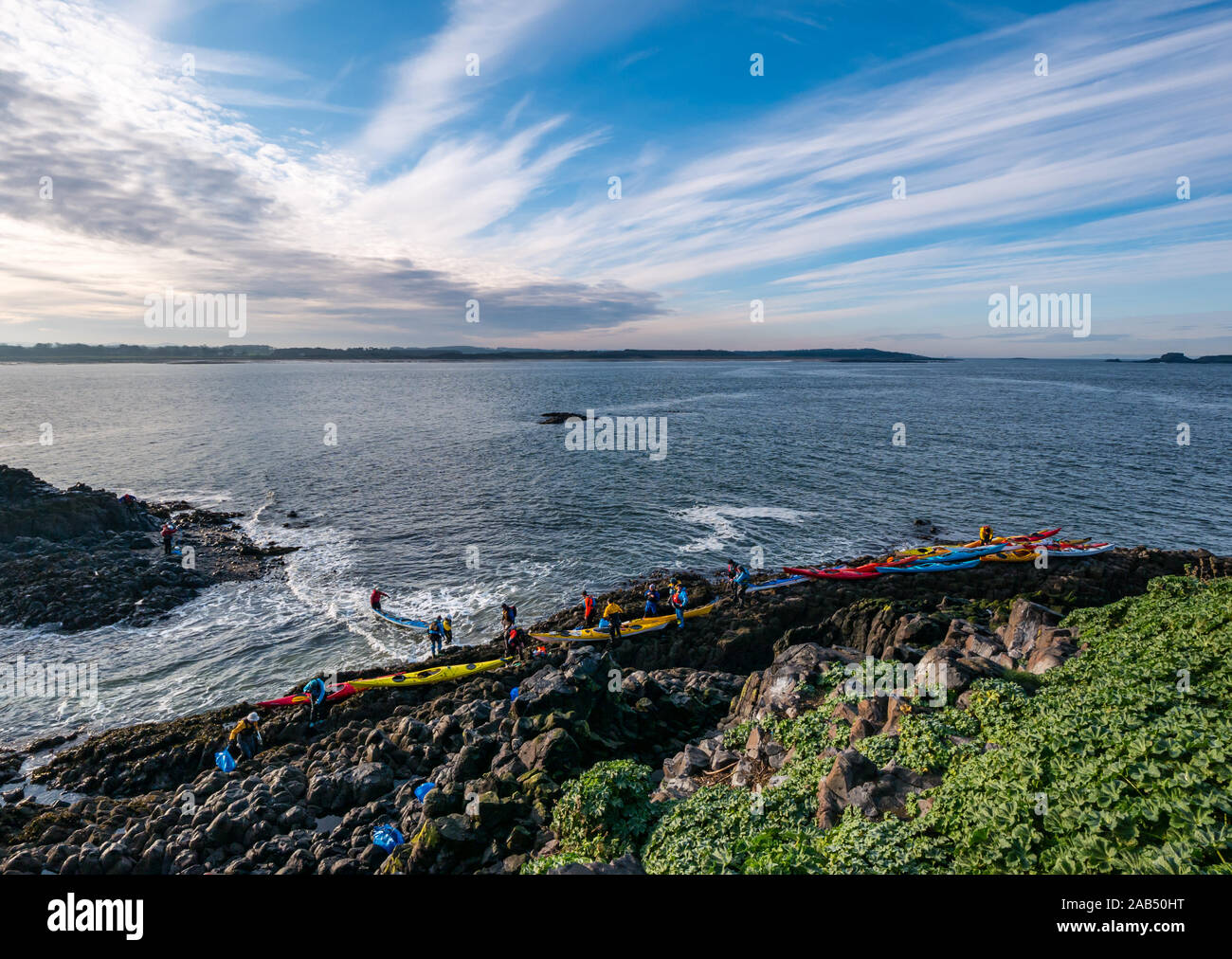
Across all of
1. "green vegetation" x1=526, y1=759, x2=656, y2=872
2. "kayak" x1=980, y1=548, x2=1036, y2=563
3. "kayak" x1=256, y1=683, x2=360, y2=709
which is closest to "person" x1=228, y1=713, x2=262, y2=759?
"kayak" x1=256, y1=683, x2=360, y2=709

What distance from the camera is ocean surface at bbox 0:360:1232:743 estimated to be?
28.8 m

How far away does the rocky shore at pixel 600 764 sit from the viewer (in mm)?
10938

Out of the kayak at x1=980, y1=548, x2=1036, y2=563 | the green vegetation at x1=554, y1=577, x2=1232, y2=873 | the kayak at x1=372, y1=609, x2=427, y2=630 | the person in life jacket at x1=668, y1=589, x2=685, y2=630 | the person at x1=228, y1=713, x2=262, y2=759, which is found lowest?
the person at x1=228, y1=713, x2=262, y2=759

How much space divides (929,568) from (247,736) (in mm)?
33472

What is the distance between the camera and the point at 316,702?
21.6 metres

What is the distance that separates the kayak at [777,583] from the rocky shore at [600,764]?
4935 mm

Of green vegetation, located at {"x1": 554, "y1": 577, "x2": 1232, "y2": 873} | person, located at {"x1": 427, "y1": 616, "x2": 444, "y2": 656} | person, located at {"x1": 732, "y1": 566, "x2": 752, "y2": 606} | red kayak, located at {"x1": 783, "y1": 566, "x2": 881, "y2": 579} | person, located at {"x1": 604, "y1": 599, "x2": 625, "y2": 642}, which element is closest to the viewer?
green vegetation, located at {"x1": 554, "y1": 577, "x2": 1232, "y2": 873}

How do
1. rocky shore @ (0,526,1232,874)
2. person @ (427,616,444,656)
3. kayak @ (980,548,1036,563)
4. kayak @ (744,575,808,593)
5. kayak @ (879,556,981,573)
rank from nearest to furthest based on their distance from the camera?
rocky shore @ (0,526,1232,874), person @ (427,616,444,656), kayak @ (744,575,808,593), kayak @ (879,556,981,573), kayak @ (980,548,1036,563)

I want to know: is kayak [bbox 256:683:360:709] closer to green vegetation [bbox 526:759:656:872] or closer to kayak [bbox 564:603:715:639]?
kayak [bbox 564:603:715:639]

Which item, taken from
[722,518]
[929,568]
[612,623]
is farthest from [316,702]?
[722,518]

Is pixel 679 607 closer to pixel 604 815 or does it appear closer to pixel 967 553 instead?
pixel 604 815

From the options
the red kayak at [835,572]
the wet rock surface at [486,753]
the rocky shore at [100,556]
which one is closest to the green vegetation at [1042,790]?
the wet rock surface at [486,753]

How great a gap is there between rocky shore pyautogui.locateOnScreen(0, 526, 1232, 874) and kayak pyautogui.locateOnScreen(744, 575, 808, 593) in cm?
493
